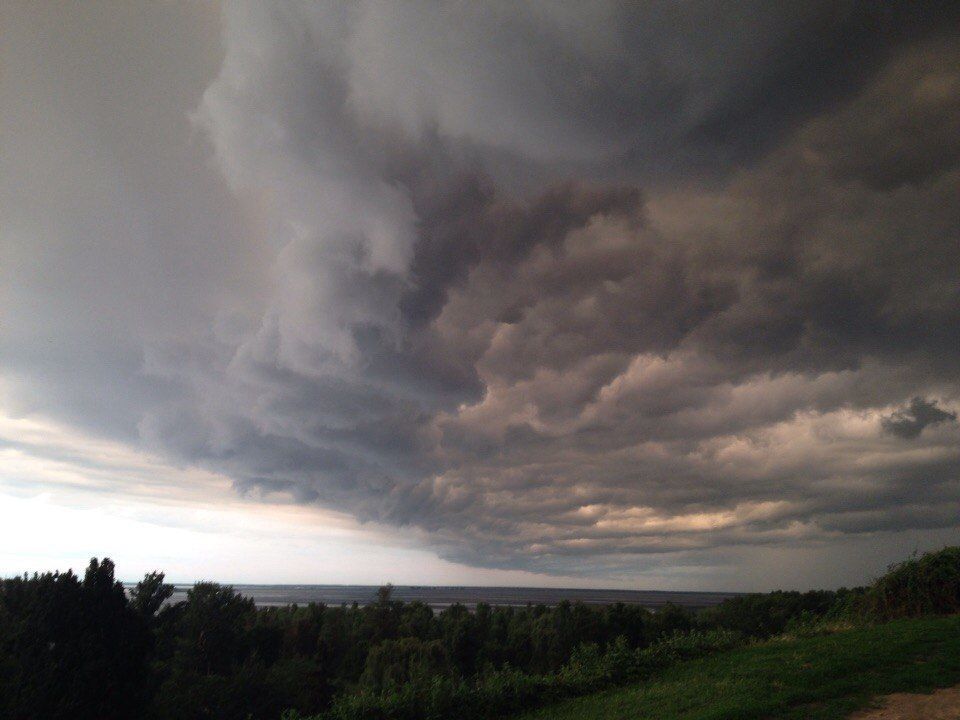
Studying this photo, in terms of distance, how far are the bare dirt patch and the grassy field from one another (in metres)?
0.34

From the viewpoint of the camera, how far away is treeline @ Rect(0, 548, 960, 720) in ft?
61.8

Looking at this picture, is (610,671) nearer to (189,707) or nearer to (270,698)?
(189,707)

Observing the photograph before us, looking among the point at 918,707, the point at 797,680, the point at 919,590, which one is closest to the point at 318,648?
the point at 919,590

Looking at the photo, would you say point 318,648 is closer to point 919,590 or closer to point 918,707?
point 919,590

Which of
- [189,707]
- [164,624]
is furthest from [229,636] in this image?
[189,707]

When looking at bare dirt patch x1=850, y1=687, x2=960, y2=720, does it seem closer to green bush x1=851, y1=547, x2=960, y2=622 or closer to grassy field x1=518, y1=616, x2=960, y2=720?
grassy field x1=518, y1=616, x2=960, y2=720

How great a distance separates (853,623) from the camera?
23594mm

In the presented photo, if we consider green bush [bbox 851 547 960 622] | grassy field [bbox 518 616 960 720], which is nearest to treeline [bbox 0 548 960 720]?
green bush [bbox 851 547 960 622]

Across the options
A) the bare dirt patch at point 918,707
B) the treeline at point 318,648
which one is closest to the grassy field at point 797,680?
the bare dirt patch at point 918,707

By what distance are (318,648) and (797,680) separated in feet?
203

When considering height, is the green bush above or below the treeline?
above

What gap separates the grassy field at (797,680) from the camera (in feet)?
42.5

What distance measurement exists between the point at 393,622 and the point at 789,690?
6857 centimetres

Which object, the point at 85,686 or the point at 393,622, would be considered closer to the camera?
the point at 85,686
